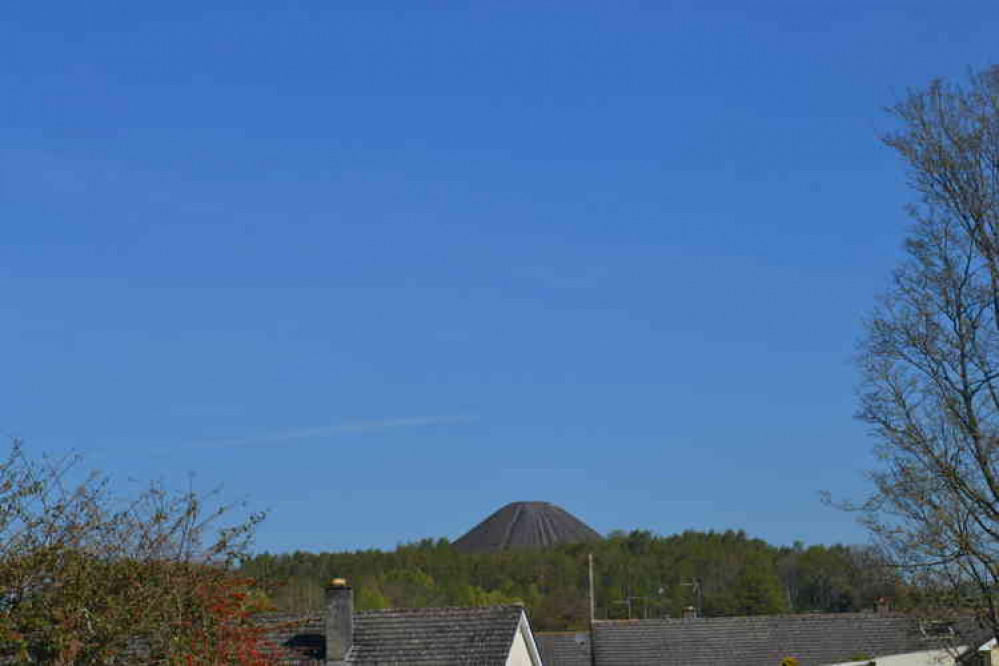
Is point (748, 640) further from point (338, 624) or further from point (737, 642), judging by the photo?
point (338, 624)

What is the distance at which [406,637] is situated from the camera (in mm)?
A: 29359

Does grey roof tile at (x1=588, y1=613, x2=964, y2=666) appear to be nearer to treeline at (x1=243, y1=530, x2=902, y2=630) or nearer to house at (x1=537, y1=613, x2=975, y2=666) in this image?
house at (x1=537, y1=613, x2=975, y2=666)

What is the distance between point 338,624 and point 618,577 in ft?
349

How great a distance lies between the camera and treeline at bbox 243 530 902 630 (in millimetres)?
106000

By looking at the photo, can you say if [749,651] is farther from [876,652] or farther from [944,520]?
[944,520]

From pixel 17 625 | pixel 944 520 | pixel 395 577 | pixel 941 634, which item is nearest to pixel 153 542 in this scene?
pixel 17 625

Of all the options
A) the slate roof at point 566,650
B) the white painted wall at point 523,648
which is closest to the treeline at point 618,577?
the slate roof at point 566,650

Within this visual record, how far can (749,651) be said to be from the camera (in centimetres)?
4697

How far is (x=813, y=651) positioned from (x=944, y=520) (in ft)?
103

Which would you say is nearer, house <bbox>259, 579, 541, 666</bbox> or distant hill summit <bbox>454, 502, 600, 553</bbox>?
house <bbox>259, 579, 541, 666</bbox>

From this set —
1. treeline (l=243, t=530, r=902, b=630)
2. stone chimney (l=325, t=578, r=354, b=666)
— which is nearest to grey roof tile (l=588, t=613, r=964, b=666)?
stone chimney (l=325, t=578, r=354, b=666)

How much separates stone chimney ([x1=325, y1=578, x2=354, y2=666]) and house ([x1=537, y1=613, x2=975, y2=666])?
777 inches

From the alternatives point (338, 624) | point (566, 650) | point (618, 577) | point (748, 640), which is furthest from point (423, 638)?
point (618, 577)

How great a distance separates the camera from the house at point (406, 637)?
28.6m
